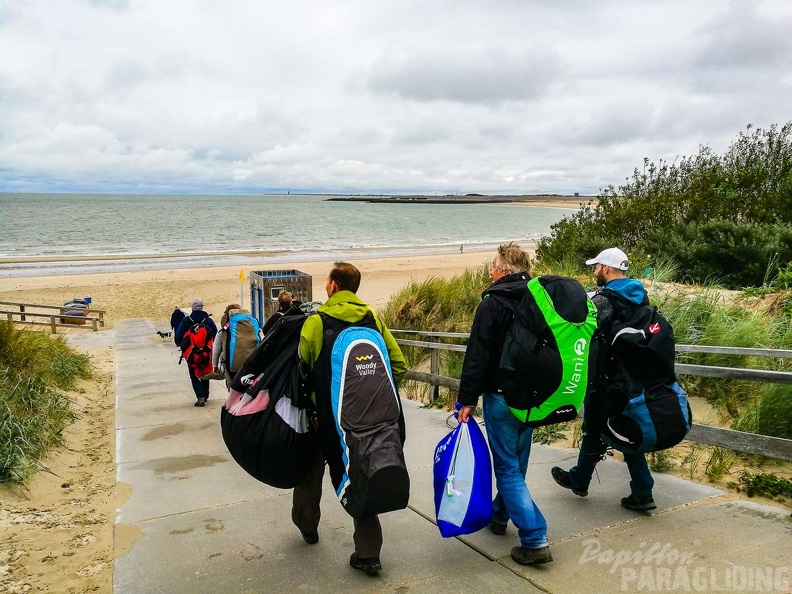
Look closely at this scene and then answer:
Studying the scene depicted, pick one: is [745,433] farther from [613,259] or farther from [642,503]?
[613,259]

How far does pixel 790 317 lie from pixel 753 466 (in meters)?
3.39

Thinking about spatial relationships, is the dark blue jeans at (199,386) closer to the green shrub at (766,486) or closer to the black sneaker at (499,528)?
the black sneaker at (499,528)

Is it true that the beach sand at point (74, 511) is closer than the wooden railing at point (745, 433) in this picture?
Yes

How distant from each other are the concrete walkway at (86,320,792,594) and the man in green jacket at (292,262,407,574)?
12 centimetres

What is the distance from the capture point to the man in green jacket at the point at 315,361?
3.16 m

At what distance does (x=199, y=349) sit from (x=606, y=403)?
5.76 metres

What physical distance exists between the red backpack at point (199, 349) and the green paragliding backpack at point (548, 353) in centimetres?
561

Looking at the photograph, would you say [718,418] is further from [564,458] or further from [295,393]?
[295,393]

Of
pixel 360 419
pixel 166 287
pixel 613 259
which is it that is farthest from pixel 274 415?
pixel 166 287

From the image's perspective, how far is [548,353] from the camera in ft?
10.1

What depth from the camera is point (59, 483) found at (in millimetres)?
4965

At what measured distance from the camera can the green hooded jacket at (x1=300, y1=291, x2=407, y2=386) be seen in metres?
3.21

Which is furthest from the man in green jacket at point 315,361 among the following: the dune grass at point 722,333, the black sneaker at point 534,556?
the dune grass at point 722,333

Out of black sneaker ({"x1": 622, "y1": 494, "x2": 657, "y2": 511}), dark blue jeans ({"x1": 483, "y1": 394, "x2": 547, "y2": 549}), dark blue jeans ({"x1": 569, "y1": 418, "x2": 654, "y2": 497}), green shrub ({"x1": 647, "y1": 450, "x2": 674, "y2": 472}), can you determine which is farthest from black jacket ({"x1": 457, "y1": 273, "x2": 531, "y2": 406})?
green shrub ({"x1": 647, "y1": 450, "x2": 674, "y2": 472})
